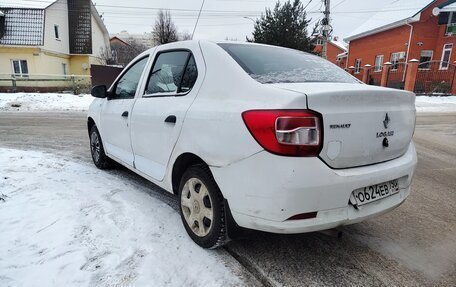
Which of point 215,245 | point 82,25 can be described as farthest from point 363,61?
point 215,245

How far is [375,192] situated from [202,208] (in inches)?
51.9

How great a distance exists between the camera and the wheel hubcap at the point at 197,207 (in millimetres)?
2539

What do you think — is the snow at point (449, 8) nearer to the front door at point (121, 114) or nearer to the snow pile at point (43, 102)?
the snow pile at point (43, 102)

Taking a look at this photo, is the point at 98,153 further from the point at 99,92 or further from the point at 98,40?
the point at 98,40

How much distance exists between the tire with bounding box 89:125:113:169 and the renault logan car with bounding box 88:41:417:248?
1.69 metres

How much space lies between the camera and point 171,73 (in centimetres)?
314

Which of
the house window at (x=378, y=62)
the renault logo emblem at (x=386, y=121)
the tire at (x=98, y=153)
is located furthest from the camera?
the house window at (x=378, y=62)

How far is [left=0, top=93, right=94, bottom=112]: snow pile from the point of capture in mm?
14492

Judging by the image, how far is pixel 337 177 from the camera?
207cm

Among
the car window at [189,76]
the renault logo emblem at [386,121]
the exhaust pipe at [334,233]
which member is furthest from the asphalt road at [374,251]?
the car window at [189,76]

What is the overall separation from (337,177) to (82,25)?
3264cm

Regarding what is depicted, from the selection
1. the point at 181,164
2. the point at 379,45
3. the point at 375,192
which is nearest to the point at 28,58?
the point at 181,164

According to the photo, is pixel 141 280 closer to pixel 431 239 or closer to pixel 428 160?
pixel 431 239

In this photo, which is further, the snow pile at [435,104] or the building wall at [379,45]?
the building wall at [379,45]
